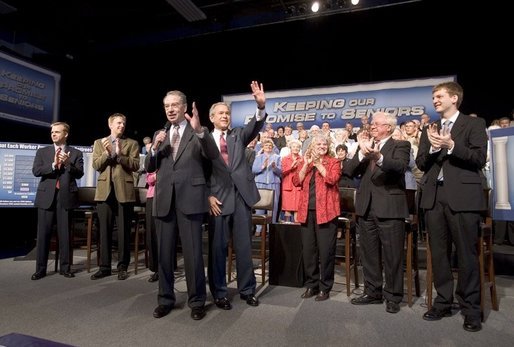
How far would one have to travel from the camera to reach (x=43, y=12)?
7.36 m

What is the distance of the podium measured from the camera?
3.59 meters

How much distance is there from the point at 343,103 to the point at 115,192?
18.1ft

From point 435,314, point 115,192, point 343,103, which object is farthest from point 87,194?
→ point 343,103

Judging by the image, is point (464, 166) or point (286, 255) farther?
point (286, 255)

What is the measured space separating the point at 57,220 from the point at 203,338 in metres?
2.73

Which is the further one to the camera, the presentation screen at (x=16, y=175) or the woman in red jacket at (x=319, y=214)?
the presentation screen at (x=16, y=175)

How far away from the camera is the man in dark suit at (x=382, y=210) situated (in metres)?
2.82

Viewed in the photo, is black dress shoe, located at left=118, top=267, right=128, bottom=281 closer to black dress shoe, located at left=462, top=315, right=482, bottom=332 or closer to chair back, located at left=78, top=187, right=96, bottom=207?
chair back, located at left=78, top=187, right=96, bottom=207

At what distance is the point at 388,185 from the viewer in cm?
293

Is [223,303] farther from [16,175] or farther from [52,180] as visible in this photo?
[16,175]

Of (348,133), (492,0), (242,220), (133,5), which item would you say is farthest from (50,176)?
(492,0)

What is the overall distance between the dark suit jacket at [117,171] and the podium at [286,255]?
1669 mm

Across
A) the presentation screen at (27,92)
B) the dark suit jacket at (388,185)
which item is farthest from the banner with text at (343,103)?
the dark suit jacket at (388,185)

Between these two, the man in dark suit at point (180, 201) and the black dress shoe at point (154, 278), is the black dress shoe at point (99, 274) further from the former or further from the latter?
the man in dark suit at point (180, 201)
